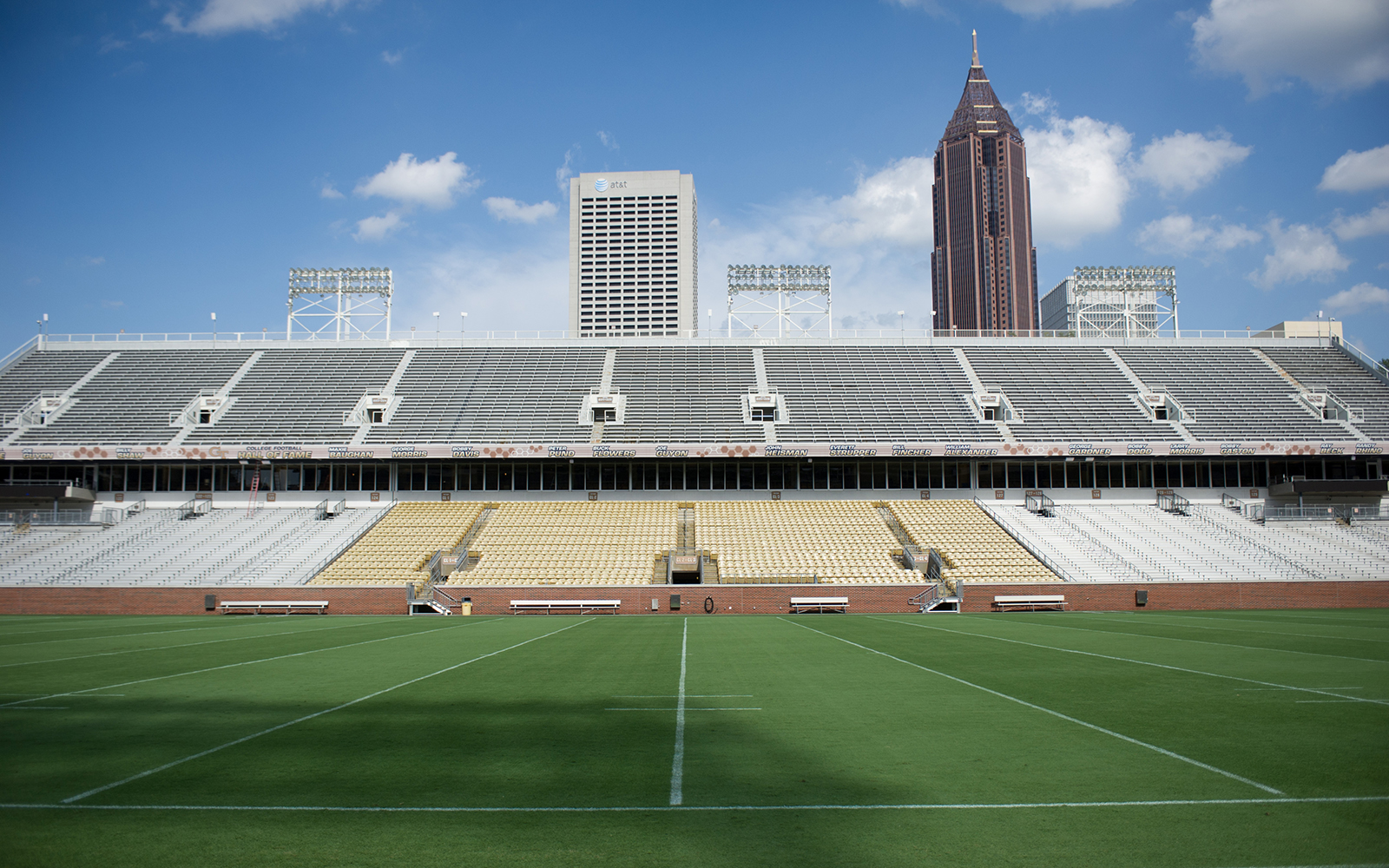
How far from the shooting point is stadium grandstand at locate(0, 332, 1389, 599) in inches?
1540

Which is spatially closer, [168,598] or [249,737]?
[249,737]

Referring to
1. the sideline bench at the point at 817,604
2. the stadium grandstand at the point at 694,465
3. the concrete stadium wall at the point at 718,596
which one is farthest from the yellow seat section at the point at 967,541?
the sideline bench at the point at 817,604

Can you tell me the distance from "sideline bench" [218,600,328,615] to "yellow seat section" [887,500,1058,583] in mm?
27637

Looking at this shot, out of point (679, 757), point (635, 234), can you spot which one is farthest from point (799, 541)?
point (635, 234)

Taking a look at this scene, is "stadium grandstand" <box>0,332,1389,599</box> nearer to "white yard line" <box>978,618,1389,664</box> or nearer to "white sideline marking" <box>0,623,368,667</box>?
"white yard line" <box>978,618,1389,664</box>

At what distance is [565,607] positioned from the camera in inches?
1373

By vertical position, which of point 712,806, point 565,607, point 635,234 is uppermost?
point 635,234

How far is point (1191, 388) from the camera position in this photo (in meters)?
51.2

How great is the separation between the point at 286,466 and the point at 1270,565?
51.5 metres

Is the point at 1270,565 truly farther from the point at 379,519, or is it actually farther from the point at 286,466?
the point at 286,466

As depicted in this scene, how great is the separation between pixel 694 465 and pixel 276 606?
22.5 meters

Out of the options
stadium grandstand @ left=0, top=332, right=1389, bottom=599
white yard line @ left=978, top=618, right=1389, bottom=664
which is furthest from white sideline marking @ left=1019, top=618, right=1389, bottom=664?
stadium grandstand @ left=0, top=332, right=1389, bottom=599

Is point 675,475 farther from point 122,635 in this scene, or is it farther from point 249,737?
point 249,737

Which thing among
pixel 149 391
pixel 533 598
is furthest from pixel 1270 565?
pixel 149 391
